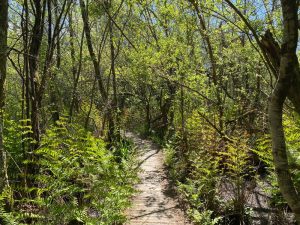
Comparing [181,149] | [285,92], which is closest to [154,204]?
[181,149]

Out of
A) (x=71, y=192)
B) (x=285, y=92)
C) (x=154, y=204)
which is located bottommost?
(x=154, y=204)

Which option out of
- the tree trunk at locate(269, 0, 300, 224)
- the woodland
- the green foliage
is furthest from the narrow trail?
the tree trunk at locate(269, 0, 300, 224)

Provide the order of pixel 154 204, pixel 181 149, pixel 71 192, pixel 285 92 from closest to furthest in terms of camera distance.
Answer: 1. pixel 285 92
2. pixel 71 192
3. pixel 154 204
4. pixel 181 149

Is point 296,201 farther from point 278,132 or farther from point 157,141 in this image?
point 157,141

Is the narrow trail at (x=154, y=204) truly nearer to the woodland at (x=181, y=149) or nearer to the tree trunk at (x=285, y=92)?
the woodland at (x=181, y=149)

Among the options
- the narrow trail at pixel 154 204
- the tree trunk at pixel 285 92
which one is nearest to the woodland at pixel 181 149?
the tree trunk at pixel 285 92

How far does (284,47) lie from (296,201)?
1168 millimetres

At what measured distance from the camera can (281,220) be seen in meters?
6.09

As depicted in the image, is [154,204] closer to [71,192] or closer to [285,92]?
[71,192]

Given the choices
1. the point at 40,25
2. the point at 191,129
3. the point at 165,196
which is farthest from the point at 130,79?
the point at 40,25

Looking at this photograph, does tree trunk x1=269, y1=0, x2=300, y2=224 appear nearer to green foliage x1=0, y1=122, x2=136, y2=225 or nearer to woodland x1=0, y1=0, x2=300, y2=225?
woodland x1=0, y1=0, x2=300, y2=225

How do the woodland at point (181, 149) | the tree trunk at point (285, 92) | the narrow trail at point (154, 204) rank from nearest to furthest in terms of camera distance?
the tree trunk at point (285, 92), the woodland at point (181, 149), the narrow trail at point (154, 204)

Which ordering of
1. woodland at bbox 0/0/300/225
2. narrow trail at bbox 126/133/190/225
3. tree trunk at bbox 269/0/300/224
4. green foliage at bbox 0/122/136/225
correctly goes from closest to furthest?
tree trunk at bbox 269/0/300/224 < woodland at bbox 0/0/300/225 < green foliage at bbox 0/122/136/225 < narrow trail at bbox 126/133/190/225

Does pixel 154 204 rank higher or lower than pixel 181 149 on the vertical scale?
lower
